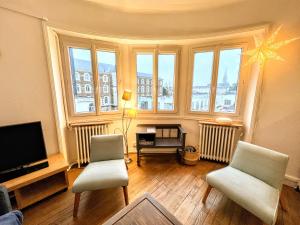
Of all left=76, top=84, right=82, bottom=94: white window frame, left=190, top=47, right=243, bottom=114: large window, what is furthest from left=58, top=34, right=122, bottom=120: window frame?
left=190, top=47, right=243, bottom=114: large window

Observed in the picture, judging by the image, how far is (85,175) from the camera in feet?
5.52

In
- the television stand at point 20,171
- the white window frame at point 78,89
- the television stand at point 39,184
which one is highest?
the white window frame at point 78,89

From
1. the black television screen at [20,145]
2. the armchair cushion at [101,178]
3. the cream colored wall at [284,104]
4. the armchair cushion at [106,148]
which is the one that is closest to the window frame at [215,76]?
the cream colored wall at [284,104]

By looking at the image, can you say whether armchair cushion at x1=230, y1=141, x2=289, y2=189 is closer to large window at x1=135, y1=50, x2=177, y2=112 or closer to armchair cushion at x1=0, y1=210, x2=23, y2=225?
large window at x1=135, y1=50, x2=177, y2=112

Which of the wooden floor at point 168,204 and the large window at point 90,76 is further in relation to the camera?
the large window at point 90,76

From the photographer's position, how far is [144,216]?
108 centimetres

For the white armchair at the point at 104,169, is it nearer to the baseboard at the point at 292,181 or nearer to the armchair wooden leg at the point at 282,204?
the armchair wooden leg at the point at 282,204

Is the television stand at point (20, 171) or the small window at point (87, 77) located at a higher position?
the small window at point (87, 77)

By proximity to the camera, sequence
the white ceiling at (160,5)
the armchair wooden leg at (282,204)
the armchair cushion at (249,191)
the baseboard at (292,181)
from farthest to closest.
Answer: the white ceiling at (160,5)
the baseboard at (292,181)
the armchair wooden leg at (282,204)
the armchair cushion at (249,191)

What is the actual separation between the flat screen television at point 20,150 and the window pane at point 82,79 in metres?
0.85

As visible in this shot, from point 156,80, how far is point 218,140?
64.6 inches

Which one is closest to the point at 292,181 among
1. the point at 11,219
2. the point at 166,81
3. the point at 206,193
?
the point at 206,193

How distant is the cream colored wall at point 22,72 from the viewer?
1720 millimetres

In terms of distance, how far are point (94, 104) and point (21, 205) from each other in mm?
1688
